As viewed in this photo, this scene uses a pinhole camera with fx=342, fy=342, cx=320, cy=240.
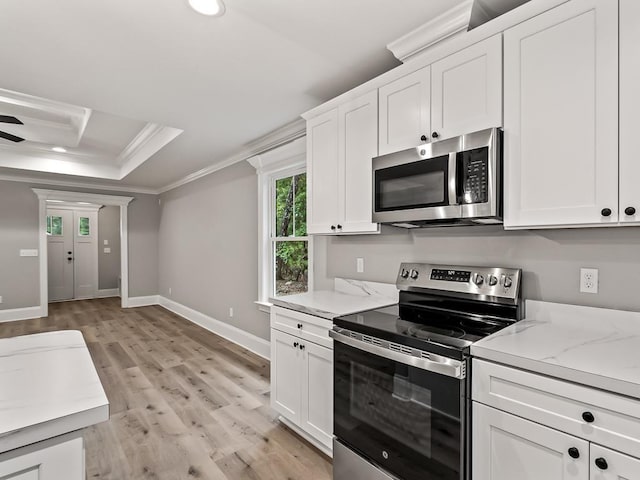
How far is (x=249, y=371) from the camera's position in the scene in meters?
3.50

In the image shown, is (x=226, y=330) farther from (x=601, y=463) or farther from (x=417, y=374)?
(x=601, y=463)

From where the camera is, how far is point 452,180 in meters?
1.70

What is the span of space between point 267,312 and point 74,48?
2.80 metres

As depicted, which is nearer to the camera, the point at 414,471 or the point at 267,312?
the point at 414,471

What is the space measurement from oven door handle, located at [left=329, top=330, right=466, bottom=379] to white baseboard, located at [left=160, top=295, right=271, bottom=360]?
2.33 meters

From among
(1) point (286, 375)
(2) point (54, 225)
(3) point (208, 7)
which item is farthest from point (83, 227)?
(3) point (208, 7)

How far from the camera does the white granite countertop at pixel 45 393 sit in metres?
0.81

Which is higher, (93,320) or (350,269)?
(350,269)

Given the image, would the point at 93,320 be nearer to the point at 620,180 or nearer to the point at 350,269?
the point at 350,269

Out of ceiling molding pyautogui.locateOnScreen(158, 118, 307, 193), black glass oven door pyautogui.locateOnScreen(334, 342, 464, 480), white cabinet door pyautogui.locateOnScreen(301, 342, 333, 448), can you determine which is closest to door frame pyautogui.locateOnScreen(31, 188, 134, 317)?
ceiling molding pyautogui.locateOnScreen(158, 118, 307, 193)

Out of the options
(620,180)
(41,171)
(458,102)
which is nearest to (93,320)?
(41,171)

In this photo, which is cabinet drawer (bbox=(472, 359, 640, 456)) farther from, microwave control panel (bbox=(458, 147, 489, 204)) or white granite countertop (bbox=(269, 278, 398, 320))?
white granite countertop (bbox=(269, 278, 398, 320))

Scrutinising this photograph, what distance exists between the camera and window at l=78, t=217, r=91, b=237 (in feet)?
26.2

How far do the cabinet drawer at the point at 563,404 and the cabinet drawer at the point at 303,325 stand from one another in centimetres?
92
